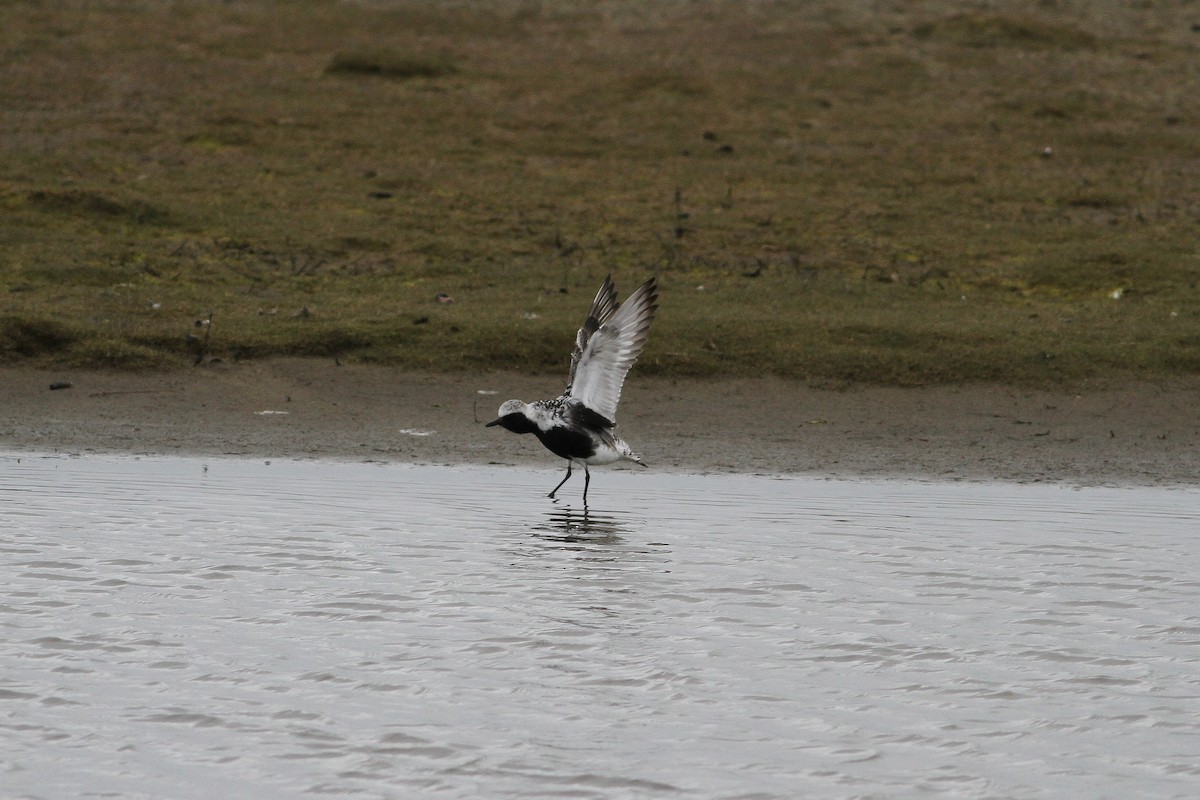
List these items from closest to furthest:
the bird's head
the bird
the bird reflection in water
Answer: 1. the bird reflection in water
2. the bird
3. the bird's head

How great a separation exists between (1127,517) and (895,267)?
8.29m

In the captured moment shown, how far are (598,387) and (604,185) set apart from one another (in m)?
10.9

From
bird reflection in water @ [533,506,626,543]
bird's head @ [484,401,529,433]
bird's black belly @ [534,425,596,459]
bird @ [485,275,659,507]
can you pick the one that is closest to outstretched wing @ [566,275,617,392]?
bird @ [485,275,659,507]

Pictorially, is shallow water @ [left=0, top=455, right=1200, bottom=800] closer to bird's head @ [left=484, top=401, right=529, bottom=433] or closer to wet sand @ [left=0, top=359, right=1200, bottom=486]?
bird's head @ [left=484, top=401, right=529, bottom=433]

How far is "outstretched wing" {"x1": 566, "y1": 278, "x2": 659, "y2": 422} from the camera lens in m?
10.8

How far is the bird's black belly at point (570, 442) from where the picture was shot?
10.4 metres

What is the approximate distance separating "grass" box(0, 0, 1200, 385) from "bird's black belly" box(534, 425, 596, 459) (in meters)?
3.19

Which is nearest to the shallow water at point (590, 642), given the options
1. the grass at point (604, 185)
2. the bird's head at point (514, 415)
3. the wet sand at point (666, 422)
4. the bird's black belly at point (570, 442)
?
the bird's black belly at point (570, 442)

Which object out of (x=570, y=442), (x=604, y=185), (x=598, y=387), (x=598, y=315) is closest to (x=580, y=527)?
(x=570, y=442)

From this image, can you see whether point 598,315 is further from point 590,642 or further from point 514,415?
point 590,642

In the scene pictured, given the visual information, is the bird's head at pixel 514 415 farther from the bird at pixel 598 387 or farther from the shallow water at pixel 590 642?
the shallow water at pixel 590 642

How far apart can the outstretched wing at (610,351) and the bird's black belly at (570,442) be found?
14.6 inches

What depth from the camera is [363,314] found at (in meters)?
14.9

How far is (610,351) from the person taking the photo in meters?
10.9
